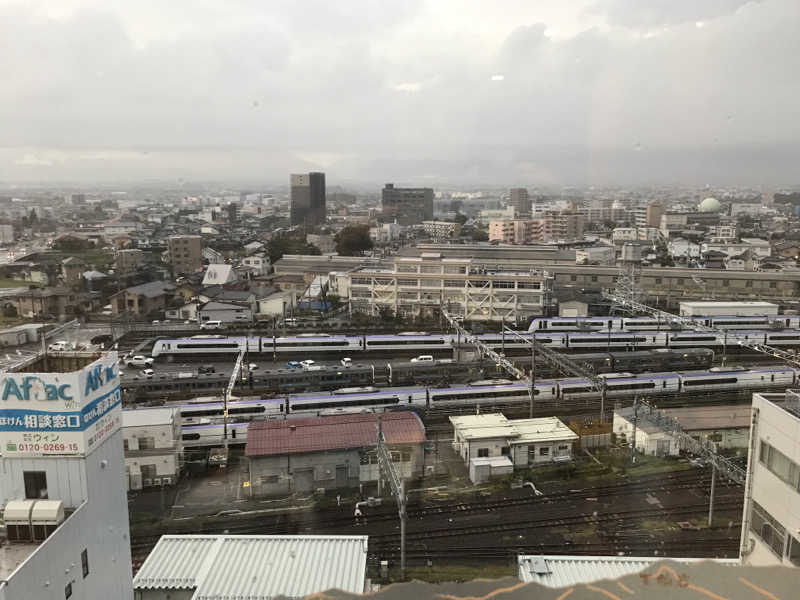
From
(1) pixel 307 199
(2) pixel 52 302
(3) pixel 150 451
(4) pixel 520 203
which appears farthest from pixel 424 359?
(4) pixel 520 203

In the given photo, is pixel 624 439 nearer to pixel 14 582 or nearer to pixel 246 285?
pixel 14 582

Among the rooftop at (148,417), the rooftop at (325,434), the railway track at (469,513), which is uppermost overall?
the rooftop at (148,417)

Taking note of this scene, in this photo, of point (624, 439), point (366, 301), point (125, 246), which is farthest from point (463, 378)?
point (125, 246)

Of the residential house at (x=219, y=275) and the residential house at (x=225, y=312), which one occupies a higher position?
the residential house at (x=219, y=275)

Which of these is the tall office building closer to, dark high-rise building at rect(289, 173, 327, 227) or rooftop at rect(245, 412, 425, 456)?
dark high-rise building at rect(289, 173, 327, 227)

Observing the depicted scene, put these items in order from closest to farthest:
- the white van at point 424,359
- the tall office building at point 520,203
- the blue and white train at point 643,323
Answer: the white van at point 424,359
the blue and white train at point 643,323
the tall office building at point 520,203

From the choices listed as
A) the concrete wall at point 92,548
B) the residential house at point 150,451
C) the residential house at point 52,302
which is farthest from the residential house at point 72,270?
the concrete wall at point 92,548

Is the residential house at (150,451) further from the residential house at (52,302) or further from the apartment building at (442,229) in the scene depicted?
the apartment building at (442,229)
